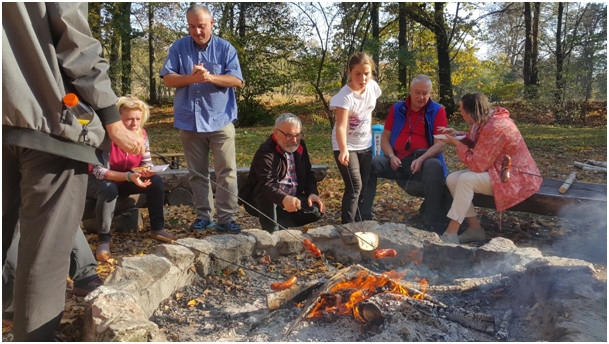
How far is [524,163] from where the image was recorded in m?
4.46

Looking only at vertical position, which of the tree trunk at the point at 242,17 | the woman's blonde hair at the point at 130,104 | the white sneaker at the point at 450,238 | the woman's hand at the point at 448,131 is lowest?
Answer: the white sneaker at the point at 450,238

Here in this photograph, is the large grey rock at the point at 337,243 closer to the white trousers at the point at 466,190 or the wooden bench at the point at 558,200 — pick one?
the white trousers at the point at 466,190

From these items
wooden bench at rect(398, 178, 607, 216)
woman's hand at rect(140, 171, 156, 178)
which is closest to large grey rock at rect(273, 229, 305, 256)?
woman's hand at rect(140, 171, 156, 178)

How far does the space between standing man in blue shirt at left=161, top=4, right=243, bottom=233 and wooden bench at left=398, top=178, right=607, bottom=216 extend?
2379 mm

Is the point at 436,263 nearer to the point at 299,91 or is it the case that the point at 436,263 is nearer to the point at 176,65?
the point at 176,65

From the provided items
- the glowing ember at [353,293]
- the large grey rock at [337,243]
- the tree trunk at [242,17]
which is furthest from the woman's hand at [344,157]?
the tree trunk at [242,17]

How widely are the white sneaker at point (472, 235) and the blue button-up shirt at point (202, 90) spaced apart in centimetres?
243

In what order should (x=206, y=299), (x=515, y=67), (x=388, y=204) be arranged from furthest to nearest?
1. (x=515, y=67)
2. (x=388, y=204)
3. (x=206, y=299)

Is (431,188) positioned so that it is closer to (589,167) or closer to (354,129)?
(354,129)

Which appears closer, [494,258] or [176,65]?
[494,258]

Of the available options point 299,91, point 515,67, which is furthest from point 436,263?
point 515,67

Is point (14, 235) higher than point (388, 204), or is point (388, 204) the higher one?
point (14, 235)

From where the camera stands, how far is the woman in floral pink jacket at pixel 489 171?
4426 millimetres

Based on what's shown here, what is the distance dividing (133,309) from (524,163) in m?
3.51
